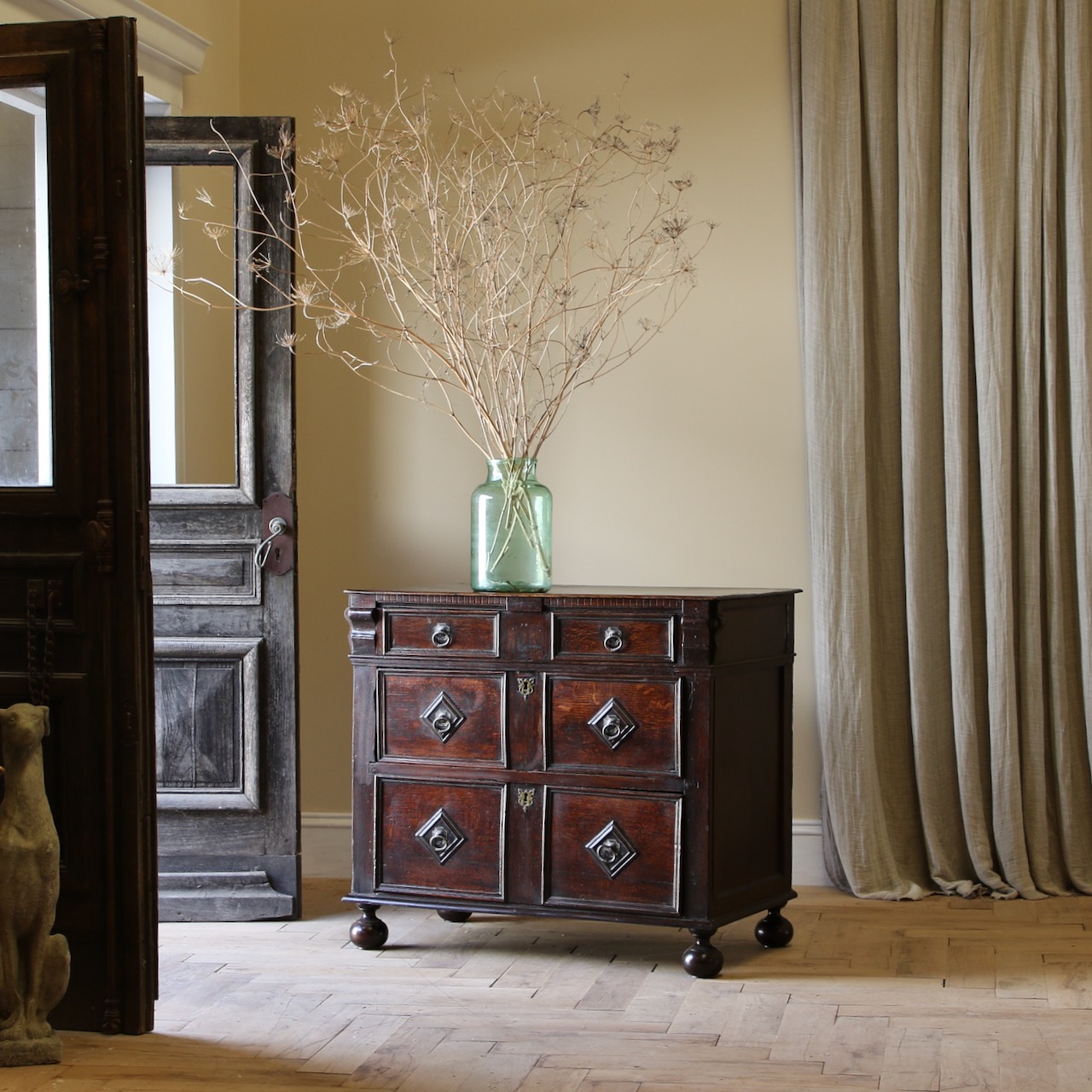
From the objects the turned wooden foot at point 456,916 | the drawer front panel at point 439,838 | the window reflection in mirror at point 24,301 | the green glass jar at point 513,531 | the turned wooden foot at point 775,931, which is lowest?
the turned wooden foot at point 456,916

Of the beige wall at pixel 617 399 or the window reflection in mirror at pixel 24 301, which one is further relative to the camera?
the beige wall at pixel 617 399

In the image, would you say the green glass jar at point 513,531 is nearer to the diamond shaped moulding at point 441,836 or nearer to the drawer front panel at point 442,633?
the drawer front panel at point 442,633

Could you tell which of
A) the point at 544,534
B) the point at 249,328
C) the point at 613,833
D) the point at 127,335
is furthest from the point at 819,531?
the point at 127,335

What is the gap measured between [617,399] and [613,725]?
47.4 inches

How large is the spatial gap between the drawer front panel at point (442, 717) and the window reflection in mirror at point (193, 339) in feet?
2.58

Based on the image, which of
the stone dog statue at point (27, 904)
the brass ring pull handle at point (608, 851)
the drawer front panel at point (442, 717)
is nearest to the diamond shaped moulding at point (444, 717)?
the drawer front panel at point (442, 717)

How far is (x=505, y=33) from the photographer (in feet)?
13.6

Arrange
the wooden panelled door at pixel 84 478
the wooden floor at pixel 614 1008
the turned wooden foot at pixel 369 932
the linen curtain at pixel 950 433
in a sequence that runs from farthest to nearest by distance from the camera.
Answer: the linen curtain at pixel 950 433
the turned wooden foot at pixel 369 932
the wooden panelled door at pixel 84 478
the wooden floor at pixel 614 1008

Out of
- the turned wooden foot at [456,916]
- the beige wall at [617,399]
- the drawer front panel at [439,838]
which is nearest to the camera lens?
the drawer front panel at [439,838]

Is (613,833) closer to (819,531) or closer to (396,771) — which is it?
(396,771)

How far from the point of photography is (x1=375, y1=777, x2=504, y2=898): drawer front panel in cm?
332

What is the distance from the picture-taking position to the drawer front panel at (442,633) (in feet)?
10.9

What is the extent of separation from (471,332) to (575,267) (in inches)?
13.8

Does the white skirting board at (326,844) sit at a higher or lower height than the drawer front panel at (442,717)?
lower
